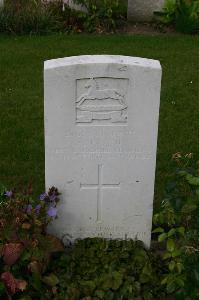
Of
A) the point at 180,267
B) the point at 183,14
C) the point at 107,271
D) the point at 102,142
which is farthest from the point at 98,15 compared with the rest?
the point at 180,267

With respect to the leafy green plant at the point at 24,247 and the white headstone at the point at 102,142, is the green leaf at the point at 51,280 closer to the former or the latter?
the leafy green plant at the point at 24,247

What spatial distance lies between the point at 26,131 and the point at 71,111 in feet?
8.37

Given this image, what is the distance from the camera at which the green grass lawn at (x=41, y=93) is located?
5898 mm

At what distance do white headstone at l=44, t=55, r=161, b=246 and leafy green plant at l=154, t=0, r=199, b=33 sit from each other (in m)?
6.08

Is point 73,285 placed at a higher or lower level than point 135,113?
lower

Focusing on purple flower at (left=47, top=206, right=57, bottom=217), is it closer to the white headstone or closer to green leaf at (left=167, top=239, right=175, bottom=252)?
the white headstone

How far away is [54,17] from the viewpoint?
9867mm

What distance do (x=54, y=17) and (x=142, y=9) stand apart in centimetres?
153

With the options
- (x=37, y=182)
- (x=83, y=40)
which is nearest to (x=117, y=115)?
(x=37, y=182)

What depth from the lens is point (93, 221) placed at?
14.5 feet

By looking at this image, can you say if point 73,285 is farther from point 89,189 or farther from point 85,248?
point 89,189

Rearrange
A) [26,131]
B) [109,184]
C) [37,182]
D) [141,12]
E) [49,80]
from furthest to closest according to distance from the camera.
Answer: [141,12], [26,131], [37,182], [109,184], [49,80]

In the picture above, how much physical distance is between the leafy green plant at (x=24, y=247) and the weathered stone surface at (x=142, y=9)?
6.77 meters

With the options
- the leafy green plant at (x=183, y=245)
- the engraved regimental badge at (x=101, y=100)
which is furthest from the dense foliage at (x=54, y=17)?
the leafy green plant at (x=183, y=245)
